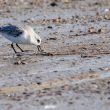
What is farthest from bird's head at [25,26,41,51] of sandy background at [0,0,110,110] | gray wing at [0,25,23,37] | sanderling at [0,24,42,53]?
sandy background at [0,0,110,110]

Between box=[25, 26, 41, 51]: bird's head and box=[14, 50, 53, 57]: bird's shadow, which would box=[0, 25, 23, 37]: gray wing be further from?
box=[14, 50, 53, 57]: bird's shadow

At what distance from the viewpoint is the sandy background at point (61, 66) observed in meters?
9.66

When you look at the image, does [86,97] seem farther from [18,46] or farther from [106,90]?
[18,46]

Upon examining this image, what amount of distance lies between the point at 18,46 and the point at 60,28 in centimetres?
321

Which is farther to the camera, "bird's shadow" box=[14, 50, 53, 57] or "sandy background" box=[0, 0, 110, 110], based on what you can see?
"bird's shadow" box=[14, 50, 53, 57]

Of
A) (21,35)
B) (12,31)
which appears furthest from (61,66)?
(12,31)

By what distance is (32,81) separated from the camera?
11016 millimetres

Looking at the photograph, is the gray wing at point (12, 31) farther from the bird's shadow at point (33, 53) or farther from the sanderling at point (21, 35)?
the bird's shadow at point (33, 53)

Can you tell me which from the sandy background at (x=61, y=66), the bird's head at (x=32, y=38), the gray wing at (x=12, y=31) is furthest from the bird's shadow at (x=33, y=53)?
the gray wing at (x=12, y=31)

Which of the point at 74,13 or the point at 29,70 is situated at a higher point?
the point at 29,70

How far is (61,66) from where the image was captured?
12.3m

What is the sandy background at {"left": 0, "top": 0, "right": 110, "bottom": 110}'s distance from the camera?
9656mm

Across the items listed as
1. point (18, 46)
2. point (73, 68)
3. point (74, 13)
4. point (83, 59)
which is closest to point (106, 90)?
point (73, 68)

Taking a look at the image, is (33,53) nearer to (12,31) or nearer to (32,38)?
(32,38)
